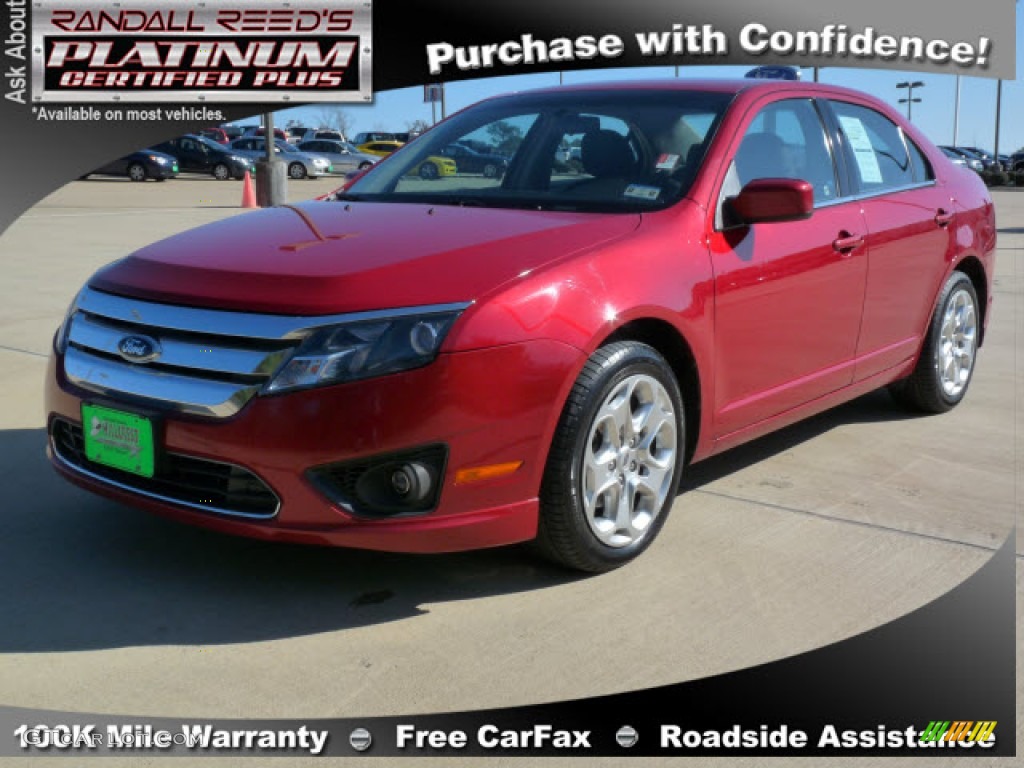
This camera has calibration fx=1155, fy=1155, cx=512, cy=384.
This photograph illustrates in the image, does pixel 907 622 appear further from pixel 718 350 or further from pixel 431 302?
pixel 431 302

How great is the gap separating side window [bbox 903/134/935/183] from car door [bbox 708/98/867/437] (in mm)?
830

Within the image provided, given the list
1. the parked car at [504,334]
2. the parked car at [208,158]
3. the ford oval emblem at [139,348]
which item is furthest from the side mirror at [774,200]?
the parked car at [208,158]

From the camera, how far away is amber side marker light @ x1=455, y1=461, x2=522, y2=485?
3242mm

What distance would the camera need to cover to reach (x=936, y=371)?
220 inches

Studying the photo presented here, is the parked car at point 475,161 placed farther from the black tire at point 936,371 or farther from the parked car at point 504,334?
the black tire at point 936,371

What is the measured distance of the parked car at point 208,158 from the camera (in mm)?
35656

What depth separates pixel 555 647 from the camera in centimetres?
319

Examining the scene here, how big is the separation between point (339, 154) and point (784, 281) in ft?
119

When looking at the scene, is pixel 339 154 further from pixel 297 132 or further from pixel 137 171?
pixel 297 132

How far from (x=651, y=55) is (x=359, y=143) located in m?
43.3

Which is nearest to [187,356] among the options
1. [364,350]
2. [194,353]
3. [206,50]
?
[194,353]

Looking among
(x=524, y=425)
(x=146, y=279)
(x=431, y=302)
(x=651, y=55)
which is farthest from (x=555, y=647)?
(x=651, y=55)

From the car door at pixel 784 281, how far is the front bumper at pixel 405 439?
2.98 feet

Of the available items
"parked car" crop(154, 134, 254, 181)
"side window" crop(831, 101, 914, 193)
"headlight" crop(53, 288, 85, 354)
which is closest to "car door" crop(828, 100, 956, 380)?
"side window" crop(831, 101, 914, 193)
